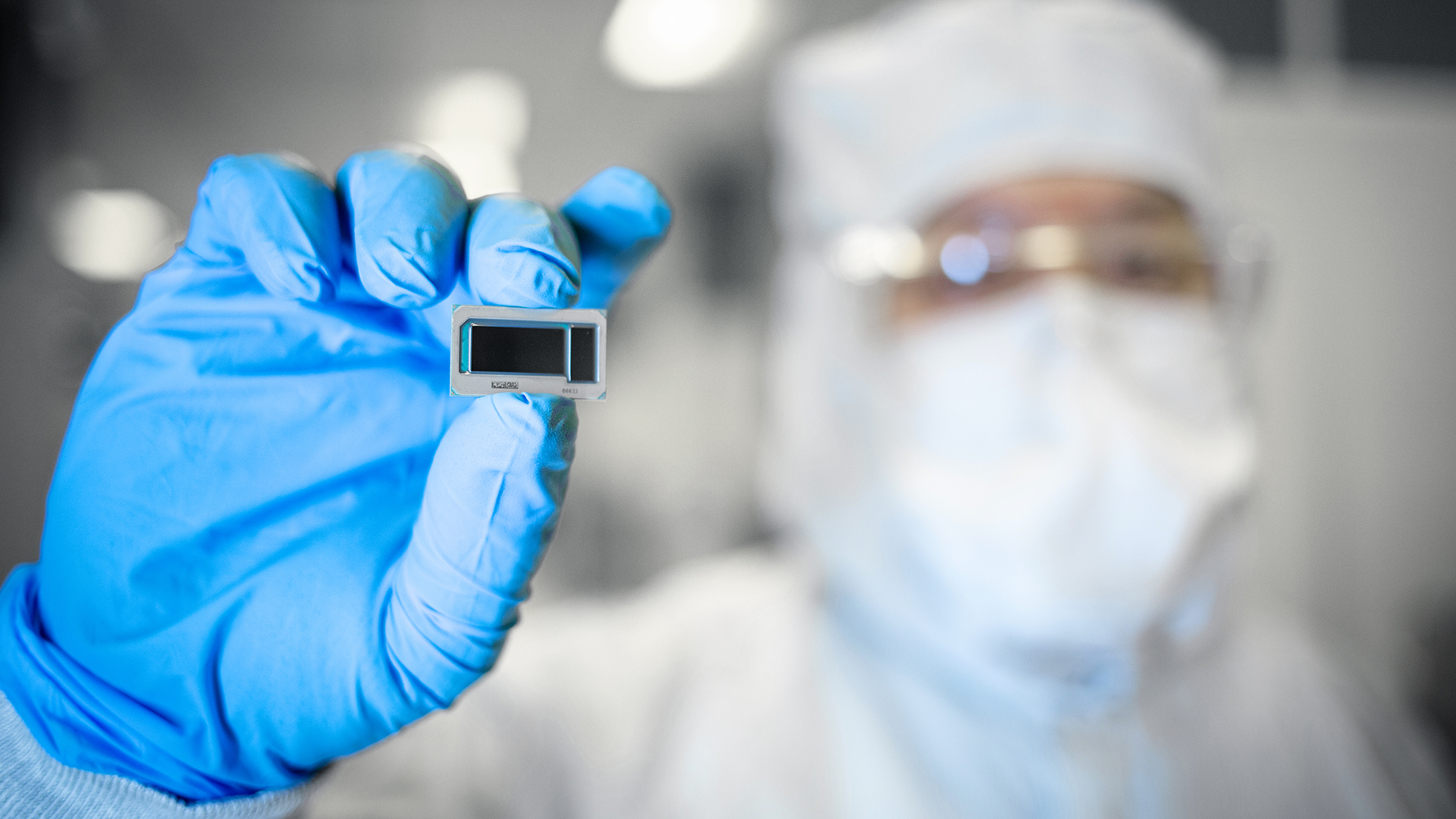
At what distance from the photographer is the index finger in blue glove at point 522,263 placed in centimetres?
40

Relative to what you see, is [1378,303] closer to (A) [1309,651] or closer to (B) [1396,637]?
(B) [1396,637]

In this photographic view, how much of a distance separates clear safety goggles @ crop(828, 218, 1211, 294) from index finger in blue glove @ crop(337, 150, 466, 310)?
0.78 m

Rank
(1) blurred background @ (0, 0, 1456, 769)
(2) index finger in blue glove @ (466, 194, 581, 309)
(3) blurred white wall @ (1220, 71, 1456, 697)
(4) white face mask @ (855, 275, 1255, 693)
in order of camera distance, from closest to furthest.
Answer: (2) index finger in blue glove @ (466, 194, 581, 309) < (4) white face mask @ (855, 275, 1255, 693) < (1) blurred background @ (0, 0, 1456, 769) < (3) blurred white wall @ (1220, 71, 1456, 697)

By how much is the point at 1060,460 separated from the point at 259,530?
884mm

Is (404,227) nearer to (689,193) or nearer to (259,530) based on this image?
(259,530)

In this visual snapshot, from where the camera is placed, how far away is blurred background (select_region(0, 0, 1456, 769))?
124 cm

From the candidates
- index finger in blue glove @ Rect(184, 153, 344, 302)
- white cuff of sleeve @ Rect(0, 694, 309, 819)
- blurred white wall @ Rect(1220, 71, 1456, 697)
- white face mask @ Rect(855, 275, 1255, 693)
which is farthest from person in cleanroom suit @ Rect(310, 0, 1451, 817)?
blurred white wall @ Rect(1220, 71, 1456, 697)

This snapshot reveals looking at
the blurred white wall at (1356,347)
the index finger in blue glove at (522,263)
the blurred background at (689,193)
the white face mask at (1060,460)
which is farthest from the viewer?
the blurred white wall at (1356,347)

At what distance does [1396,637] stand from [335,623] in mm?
2419

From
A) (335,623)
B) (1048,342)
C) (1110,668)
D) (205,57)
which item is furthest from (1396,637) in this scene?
(205,57)

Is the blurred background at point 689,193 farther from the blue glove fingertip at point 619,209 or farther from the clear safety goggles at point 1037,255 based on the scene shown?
the blue glove fingertip at point 619,209

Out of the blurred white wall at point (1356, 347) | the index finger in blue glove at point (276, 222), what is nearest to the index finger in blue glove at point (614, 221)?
the index finger in blue glove at point (276, 222)

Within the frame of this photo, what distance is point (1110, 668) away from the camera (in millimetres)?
961

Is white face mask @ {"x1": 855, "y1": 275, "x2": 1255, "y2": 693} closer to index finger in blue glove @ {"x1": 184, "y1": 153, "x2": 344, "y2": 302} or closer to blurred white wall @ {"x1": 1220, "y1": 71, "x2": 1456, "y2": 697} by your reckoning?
index finger in blue glove @ {"x1": 184, "y1": 153, "x2": 344, "y2": 302}
